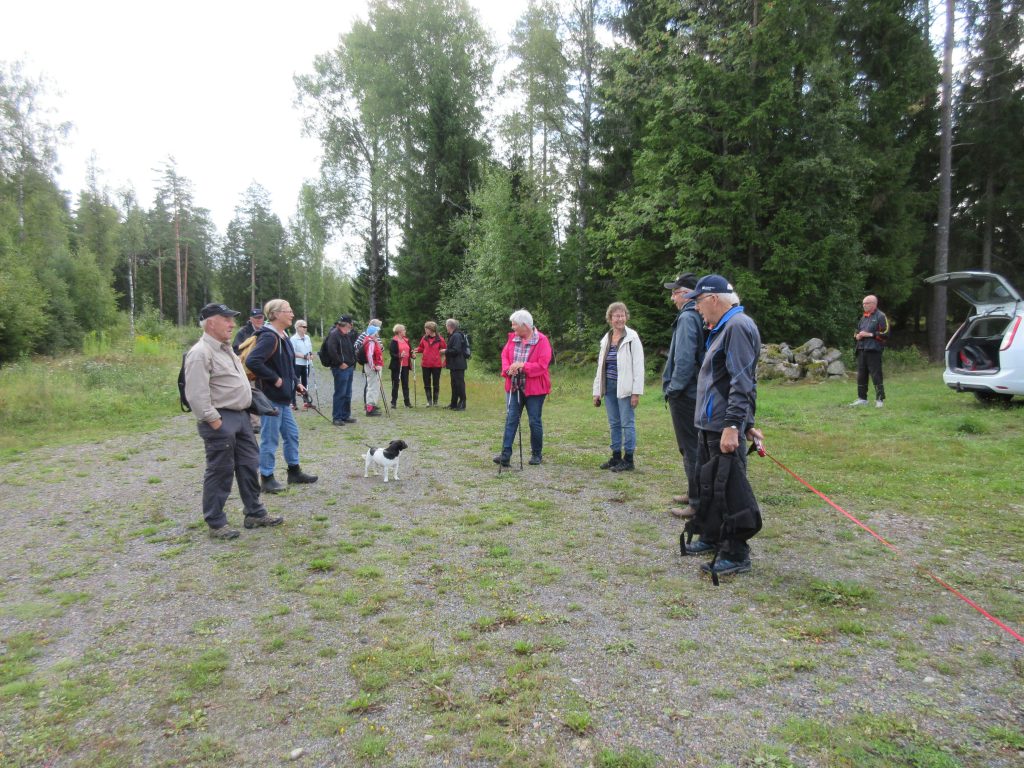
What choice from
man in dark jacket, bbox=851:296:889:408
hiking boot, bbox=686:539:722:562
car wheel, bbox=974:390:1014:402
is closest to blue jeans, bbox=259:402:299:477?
hiking boot, bbox=686:539:722:562

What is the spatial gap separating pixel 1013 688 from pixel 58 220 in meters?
40.3

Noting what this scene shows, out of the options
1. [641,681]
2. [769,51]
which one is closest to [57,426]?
[641,681]

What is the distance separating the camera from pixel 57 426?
1138cm

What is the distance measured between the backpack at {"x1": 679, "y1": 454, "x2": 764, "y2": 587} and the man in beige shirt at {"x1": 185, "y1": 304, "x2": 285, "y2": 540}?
3972 mm

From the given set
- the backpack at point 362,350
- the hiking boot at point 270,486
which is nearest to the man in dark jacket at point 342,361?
the backpack at point 362,350

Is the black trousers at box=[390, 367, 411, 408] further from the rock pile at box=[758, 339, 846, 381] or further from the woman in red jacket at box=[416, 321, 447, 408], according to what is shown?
the rock pile at box=[758, 339, 846, 381]

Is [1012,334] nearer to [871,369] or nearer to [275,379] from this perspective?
[871,369]

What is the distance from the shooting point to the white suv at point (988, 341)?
353 inches

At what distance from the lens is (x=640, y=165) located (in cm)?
1778

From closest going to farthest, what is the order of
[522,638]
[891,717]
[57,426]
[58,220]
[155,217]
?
1. [891,717]
2. [522,638]
3. [57,426]
4. [58,220]
5. [155,217]

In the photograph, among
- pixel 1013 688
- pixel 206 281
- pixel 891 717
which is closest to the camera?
pixel 891 717

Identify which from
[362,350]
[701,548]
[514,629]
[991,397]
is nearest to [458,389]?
[362,350]

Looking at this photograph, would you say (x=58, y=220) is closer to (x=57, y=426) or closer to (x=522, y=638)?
(x=57, y=426)

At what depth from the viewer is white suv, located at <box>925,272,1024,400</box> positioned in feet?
29.5
